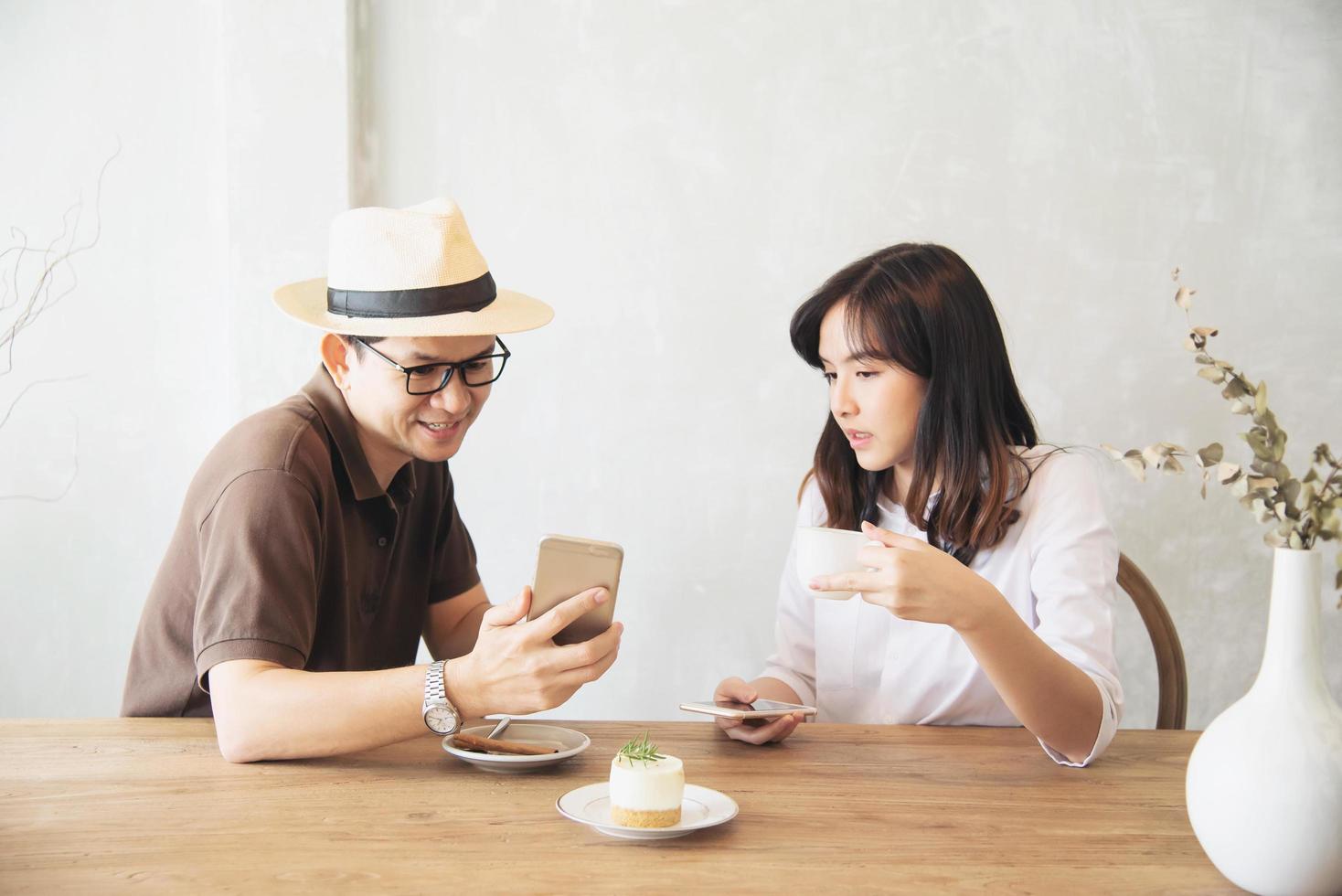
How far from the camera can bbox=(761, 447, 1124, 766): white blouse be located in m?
1.66

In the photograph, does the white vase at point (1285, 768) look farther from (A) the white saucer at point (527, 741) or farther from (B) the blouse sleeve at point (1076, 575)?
(A) the white saucer at point (527, 741)

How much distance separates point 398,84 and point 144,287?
2.48 ft

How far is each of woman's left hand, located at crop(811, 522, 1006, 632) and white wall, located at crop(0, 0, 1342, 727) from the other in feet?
3.84

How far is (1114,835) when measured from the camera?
119cm

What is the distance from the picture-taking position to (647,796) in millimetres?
1148

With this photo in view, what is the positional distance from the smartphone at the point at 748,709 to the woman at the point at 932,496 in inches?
0.8

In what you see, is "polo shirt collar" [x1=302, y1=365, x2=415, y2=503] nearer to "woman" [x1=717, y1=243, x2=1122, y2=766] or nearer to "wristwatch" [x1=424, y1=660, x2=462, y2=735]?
"wristwatch" [x1=424, y1=660, x2=462, y2=735]

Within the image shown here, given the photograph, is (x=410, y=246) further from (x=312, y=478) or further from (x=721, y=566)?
(x=721, y=566)

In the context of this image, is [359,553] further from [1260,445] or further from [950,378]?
[1260,445]

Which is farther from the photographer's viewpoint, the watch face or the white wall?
the white wall

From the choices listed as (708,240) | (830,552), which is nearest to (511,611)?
(830,552)

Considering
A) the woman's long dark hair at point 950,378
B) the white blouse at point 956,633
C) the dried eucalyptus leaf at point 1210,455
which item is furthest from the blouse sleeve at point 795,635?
the dried eucalyptus leaf at point 1210,455

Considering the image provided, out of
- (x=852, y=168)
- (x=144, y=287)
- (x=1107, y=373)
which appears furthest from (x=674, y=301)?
(x=144, y=287)

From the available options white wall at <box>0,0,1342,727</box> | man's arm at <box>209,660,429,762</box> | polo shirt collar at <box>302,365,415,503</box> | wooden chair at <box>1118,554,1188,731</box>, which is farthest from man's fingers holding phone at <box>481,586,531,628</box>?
white wall at <box>0,0,1342,727</box>
